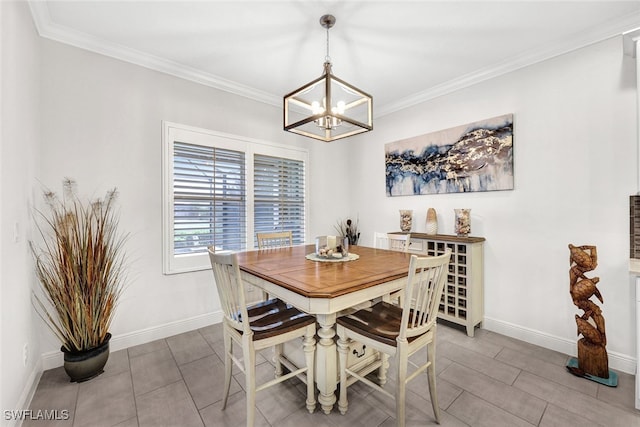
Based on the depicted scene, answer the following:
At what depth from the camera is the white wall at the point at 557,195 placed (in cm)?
219

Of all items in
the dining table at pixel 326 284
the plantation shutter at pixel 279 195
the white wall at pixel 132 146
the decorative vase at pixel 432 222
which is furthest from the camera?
the plantation shutter at pixel 279 195

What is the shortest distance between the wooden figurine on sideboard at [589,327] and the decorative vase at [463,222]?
94 centimetres

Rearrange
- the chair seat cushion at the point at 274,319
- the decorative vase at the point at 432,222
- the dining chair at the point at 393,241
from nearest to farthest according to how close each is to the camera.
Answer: the chair seat cushion at the point at 274,319
the dining chair at the point at 393,241
the decorative vase at the point at 432,222

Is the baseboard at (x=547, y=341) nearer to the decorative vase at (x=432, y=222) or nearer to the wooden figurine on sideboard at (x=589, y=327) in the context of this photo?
the wooden figurine on sideboard at (x=589, y=327)

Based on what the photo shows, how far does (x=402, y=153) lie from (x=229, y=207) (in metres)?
2.42

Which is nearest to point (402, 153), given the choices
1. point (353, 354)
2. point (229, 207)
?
point (229, 207)

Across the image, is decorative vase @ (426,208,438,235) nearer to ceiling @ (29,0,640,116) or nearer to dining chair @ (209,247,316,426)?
ceiling @ (29,0,640,116)

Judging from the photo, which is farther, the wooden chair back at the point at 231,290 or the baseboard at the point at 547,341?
the baseboard at the point at 547,341

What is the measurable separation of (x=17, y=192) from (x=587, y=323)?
4.20 m

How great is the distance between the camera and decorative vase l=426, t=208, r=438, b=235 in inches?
128

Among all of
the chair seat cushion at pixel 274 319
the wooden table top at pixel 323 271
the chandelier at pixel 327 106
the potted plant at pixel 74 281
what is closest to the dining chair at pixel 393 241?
the wooden table top at pixel 323 271

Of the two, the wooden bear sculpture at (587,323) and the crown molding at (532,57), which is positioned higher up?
the crown molding at (532,57)

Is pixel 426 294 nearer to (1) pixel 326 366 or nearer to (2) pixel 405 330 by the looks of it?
(2) pixel 405 330

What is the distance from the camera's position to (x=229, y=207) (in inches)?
127
